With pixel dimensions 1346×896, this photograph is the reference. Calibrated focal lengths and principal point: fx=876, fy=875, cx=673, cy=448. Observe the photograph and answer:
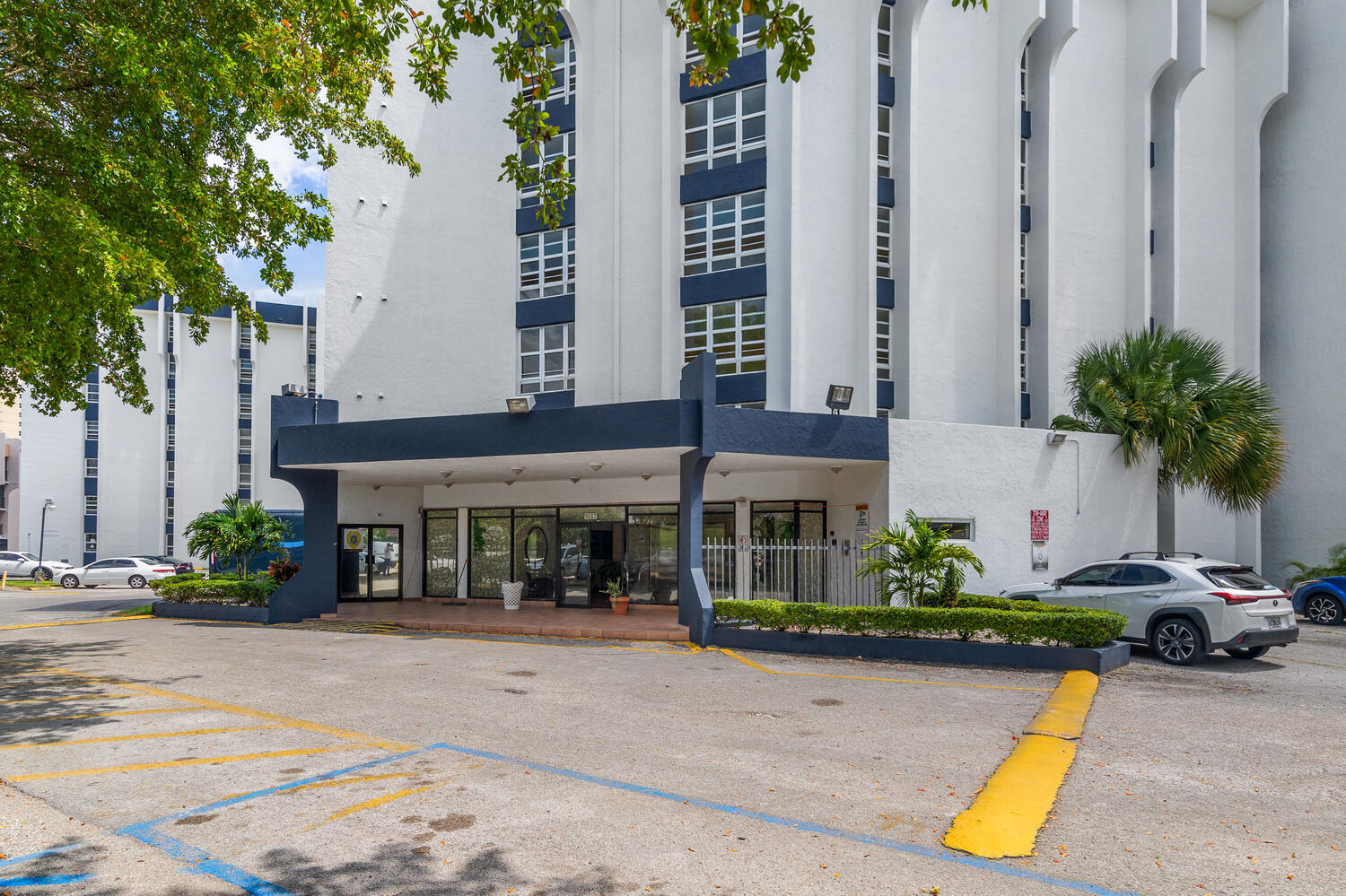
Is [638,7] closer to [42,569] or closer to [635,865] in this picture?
[635,865]

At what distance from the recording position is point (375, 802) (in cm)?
680

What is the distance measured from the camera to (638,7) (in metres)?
25.1

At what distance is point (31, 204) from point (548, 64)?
589 centimetres

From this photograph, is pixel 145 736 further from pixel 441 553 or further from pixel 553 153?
pixel 553 153

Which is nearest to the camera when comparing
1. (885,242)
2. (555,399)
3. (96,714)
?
(96,714)

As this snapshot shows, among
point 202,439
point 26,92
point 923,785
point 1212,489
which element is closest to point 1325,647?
point 1212,489

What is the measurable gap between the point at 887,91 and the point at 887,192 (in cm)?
285

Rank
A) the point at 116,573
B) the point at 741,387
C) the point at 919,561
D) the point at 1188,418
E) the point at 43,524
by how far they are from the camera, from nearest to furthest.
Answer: the point at 919,561 < the point at 1188,418 < the point at 741,387 < the point at 116,573 < the point at 43,524


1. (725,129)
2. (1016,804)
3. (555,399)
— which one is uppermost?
(725,129)

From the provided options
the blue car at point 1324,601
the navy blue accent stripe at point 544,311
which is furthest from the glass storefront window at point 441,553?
the blue car at point 1324,601

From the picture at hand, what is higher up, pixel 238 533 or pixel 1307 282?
pixel 1307 282

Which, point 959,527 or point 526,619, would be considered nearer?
point 959,527

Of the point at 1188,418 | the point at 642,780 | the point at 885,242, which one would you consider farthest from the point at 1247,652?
the point at 885,242

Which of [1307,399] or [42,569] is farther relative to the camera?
[42,569]
